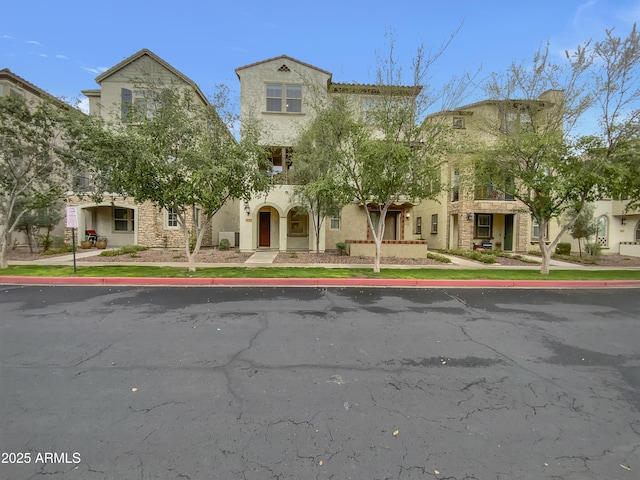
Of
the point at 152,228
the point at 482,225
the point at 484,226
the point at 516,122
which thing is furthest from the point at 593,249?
the point at 152,228

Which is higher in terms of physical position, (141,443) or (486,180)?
(486,180)

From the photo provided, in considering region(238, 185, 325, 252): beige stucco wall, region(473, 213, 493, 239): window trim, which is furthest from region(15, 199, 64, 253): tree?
region(473, 213, 493, 239): window trim

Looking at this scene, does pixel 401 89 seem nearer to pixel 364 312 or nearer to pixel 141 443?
pixel 364 312

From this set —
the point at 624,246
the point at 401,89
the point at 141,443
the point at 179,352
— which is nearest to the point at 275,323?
the point at 179,352

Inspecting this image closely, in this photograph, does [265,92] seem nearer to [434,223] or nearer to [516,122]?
[516,122]

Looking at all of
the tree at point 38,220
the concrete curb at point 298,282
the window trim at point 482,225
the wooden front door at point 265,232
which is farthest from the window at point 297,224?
the tree at point 38,220

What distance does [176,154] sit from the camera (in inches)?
406

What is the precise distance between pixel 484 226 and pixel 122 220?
2454 centimetres

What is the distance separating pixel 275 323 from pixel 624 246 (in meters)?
27.3

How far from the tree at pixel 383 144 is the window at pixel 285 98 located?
6.75 metres

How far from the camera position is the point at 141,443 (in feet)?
8.38

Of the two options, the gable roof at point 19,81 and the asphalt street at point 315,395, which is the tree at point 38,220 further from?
the asphalt street at point 315,395

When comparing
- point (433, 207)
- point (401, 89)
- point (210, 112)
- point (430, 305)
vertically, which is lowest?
point (430, 305)

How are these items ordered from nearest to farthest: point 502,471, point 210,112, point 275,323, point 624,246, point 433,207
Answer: point 502,471 < point 275,323 < point 210,112 < point 624,246 < point 433,207
